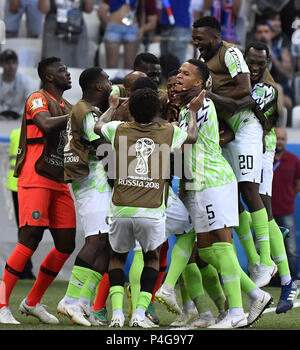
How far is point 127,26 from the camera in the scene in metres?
13.8

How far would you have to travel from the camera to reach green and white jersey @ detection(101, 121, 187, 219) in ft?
23.4

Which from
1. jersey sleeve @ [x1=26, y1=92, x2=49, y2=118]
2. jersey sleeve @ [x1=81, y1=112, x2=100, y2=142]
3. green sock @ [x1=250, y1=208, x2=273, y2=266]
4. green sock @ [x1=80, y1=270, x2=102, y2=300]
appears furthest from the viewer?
green sock @ [x1=250, y1=208, x2=273, y2=266]

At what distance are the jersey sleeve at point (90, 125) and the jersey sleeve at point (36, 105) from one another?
18.9 inches

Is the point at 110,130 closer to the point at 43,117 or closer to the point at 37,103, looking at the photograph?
the point at 43,117

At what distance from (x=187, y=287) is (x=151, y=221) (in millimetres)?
1084

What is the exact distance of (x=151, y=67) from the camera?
8.76 m

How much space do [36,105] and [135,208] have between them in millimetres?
1388

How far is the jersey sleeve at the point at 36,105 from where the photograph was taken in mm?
7934

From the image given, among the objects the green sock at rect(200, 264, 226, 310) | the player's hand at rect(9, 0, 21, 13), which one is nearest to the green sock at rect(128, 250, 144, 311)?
the green sock at rect(200, 264, 226, 310)

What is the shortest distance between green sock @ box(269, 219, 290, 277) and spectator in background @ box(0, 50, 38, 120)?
544 centimetres

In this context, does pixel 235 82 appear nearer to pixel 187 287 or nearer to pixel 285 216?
pixel 187 287

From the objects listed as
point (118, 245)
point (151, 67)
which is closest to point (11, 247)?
point (151, 67)

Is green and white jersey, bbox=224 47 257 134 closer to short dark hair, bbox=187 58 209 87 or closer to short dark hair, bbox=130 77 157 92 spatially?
short dark hair, bbox=187 58 209 87

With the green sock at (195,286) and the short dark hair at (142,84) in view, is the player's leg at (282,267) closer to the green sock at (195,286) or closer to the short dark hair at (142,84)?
the green sock at (195,286)
